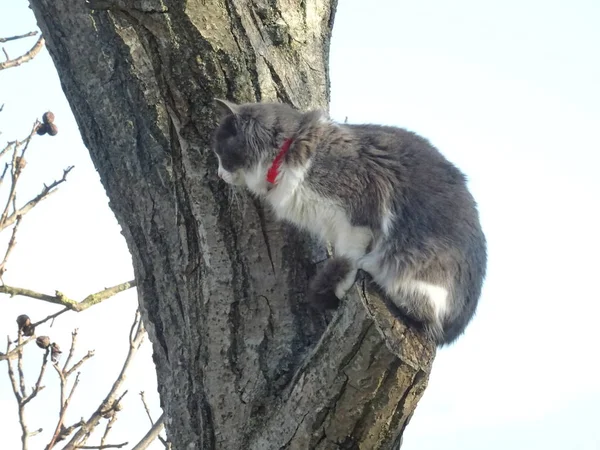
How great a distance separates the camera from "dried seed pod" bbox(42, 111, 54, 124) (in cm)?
451

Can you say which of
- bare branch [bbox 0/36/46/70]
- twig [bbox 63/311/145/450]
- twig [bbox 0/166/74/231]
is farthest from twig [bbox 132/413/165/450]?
bare branch [bbox 0/36/46/70]

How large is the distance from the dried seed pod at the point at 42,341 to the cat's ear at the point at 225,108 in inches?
67.1

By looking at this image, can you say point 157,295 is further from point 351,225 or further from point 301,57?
point 301,57

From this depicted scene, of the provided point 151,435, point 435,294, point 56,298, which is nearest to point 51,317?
point 56,298

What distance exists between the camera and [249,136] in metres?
3.15

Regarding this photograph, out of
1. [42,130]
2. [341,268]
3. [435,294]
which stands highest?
[42,130]

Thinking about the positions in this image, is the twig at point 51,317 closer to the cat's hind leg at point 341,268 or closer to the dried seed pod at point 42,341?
the dried seed pod at point 42,341

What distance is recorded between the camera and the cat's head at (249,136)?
2.90 metres

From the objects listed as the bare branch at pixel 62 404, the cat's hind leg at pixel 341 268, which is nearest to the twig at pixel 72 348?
the bare branch at pixel 62 404

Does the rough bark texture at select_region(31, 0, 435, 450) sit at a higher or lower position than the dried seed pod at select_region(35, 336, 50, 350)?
higher

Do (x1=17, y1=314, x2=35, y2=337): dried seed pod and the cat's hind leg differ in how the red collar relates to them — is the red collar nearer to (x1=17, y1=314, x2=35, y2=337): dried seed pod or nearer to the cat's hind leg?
the cat's hind leg

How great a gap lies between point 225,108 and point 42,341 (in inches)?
69.3

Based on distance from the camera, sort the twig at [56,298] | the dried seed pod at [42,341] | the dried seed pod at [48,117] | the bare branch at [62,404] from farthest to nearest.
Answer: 1. the dried seed pod at [48,117]
2. the dried seed pod at [42,341]
3. the twig at [56,298]
4. the bare branch at [62,404]

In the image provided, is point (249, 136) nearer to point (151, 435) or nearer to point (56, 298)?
point (56, 298)
